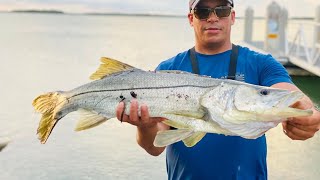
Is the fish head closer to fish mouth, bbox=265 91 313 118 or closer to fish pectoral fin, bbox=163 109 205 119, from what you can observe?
fish mouth, bbox=265 91 313 118

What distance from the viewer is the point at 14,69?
108 ft

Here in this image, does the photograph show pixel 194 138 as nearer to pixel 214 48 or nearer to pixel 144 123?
pixel 144 123

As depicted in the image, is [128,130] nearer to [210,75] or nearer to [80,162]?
[80,162]

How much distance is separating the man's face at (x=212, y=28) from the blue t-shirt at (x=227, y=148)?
0.40ft

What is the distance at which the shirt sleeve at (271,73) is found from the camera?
3.76m

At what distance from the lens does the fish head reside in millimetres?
3176

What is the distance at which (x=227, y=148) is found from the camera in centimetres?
372

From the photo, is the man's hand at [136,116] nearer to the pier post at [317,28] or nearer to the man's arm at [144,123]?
the man's arm at [144,123]

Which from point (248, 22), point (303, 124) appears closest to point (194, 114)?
point (303, 124)

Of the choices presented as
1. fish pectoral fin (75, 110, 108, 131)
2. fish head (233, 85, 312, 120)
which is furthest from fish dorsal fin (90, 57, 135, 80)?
fish head (233, 85, 312, 120)

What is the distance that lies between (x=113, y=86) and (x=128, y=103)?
0.62 feet

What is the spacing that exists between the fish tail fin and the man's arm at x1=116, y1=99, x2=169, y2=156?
540 mm

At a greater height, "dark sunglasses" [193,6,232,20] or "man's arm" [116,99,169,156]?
"dark sunglasses" [193,6,232,20]

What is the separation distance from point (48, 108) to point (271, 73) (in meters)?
1.72
